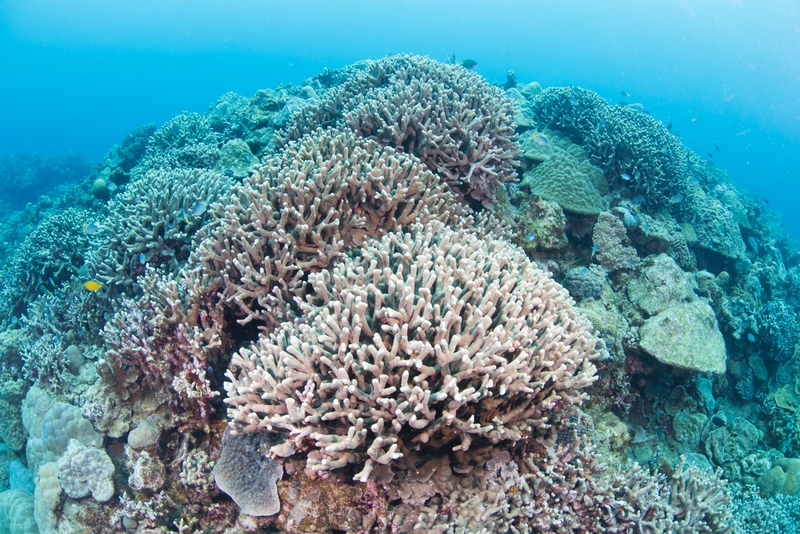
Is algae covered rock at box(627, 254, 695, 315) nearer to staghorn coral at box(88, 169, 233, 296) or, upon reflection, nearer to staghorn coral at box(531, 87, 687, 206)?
staghorn coral at box(531, 87, 687, 206)

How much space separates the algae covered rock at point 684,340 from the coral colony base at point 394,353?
33 millimetres

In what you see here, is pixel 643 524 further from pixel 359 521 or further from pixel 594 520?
pixel 359 521

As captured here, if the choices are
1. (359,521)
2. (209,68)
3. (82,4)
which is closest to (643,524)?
(359,521)

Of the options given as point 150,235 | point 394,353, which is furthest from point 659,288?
point 150,235

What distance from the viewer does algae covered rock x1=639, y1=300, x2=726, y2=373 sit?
5.07 m

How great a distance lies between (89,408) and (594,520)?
469cm

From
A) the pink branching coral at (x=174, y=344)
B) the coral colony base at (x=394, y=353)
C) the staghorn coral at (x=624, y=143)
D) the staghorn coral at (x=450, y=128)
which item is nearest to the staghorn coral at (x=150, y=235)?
the coral colony base at (x=394, y=353)

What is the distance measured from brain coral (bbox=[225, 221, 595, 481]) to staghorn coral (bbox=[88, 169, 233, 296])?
3.11 meters

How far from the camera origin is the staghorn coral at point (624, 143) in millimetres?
7695

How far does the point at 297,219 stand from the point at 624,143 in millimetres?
6836

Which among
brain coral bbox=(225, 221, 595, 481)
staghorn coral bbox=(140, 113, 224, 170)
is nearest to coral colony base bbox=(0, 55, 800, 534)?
brain coral bbox=(225, 221, 595, 481)

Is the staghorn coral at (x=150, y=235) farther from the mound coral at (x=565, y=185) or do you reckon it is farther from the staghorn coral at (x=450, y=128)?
the mound coral at (x=565, y=185)

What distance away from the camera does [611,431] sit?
440 cm

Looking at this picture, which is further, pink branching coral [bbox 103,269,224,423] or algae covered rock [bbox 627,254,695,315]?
algae covered rock [bbox 627,254,695,315]
